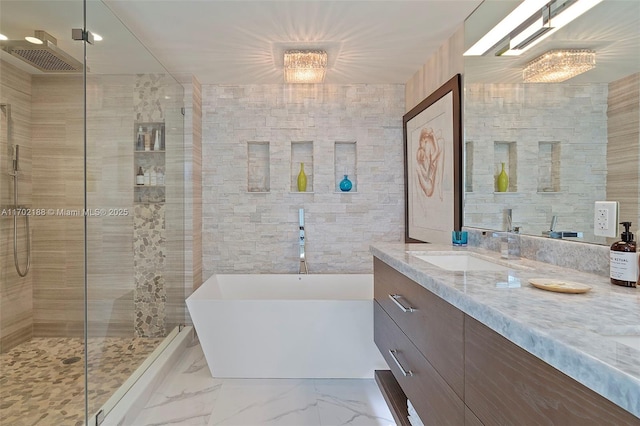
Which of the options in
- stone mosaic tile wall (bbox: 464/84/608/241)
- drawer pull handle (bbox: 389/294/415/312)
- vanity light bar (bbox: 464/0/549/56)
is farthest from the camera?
vanity light bar (bbox: 464/0/549/56)

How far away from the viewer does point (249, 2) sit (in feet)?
7.15

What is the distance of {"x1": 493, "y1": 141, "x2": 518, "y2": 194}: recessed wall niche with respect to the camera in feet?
6.12

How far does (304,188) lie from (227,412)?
2.04m

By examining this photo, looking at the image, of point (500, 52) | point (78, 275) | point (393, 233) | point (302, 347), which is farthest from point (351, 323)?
point (500, 52)

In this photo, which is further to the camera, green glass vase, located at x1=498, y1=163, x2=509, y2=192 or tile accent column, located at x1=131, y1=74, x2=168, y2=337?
tile accent column, located at x1=131, y1=74, x2=168, y2=337

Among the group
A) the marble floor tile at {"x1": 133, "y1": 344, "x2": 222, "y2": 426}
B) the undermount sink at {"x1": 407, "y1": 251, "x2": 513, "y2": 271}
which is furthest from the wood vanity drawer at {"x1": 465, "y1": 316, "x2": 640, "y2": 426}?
the marble floor tile at {"x1": 133, "y1": 344, "x2": 222, "y2": 426}

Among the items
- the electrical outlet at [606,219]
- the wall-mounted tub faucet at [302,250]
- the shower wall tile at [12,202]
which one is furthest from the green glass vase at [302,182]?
the electrical outlet at [606,219]

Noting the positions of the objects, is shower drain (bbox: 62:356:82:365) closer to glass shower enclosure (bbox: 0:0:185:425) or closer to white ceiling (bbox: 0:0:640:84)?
glass shower enclosure (bbox: 0:0:185:425)

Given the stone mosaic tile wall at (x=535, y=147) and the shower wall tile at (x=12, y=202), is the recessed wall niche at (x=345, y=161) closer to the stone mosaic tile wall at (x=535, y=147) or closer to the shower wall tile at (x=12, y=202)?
the stone mosaic tile wall at (x=535, y=147)

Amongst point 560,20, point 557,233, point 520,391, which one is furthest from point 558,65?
point 520,391

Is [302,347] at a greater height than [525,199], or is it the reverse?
[525,199]

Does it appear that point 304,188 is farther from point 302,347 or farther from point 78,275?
point 78,275

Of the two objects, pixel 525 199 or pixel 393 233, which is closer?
pixel 525 199

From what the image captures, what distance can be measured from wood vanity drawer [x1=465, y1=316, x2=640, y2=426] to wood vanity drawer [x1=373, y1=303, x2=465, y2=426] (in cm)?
13
